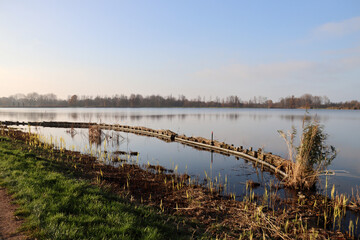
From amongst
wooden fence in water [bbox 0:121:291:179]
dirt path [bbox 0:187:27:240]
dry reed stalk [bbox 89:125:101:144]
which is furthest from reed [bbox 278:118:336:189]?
dry reed stalk [bbox 89:125:101:144]

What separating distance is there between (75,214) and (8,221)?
1526 millimetres

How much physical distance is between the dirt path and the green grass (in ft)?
0.62

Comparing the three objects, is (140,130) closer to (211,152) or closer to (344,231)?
(211,152)

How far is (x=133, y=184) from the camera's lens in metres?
11.4

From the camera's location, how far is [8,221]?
5.27 m

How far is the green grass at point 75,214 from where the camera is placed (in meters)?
5.01

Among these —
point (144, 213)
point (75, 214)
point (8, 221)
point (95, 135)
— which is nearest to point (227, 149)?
point (144, 213)

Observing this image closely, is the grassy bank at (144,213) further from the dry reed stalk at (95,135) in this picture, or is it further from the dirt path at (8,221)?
the dry reed stalk at (95,135)

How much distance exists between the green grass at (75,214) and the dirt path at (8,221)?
19 cm

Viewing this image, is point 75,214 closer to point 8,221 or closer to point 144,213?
point 8,221

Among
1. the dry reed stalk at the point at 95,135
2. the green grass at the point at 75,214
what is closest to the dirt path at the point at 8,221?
the green grass at the point at 75,214

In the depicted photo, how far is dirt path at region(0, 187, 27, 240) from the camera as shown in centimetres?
470

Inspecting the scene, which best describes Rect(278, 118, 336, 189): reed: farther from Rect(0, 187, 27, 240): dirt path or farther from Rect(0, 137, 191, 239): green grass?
Rect(0, 187, 27, 240): dirt path

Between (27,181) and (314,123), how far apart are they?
15.1 metres
